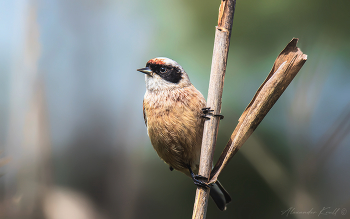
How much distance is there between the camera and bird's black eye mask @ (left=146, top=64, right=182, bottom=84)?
166 cm

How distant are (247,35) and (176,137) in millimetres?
1436

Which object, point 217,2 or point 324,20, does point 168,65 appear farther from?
point 324,20

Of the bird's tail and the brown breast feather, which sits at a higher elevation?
the brown breast feather

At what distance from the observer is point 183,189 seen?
229 cm

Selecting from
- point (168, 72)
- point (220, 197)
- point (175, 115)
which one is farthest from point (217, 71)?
point (220, 197)

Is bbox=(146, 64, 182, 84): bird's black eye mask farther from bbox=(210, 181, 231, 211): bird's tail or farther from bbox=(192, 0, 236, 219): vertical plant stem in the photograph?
bbox=(210, 181, 231, 211): bird's tail

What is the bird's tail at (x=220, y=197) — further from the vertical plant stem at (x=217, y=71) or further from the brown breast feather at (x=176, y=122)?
the vertical plant stem at (x=217, y=71)

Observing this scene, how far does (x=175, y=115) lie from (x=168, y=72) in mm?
325

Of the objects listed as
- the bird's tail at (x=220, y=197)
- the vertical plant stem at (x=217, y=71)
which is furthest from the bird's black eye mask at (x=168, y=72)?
the bird's tail at (x=220, y=197)

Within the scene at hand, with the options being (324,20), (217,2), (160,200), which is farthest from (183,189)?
(324,20)

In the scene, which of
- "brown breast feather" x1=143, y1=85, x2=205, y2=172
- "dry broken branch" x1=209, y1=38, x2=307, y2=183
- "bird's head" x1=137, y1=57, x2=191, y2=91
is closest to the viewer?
"dry broken branch" x1=209, y1=38, x2=307, y2=183

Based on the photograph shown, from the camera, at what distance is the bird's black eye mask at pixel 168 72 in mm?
1660

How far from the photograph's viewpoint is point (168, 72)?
1.68 m

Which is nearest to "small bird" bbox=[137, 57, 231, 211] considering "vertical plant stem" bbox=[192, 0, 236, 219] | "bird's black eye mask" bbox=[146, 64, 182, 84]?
"bird's black eye mask" bbox=[146, 64, 182, 84]
